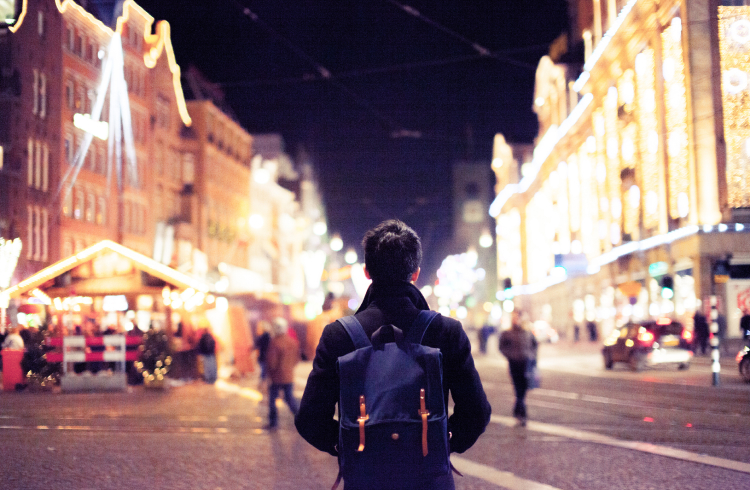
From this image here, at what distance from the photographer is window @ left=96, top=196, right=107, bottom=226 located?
37.7m

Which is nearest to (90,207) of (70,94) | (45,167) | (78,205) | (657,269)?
(78,205)

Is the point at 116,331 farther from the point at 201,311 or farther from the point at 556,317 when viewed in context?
the point at 556,317

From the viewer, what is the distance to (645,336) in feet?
91.4

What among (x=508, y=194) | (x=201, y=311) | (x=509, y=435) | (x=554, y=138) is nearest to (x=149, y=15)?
(x=509, y=435)

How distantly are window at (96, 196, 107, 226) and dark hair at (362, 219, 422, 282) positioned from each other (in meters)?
35.5

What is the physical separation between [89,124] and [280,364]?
49.7 feet

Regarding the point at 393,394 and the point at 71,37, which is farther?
the point at 71,37

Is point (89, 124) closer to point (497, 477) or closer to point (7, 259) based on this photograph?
point (7, 259)

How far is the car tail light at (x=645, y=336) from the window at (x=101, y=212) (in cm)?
2174

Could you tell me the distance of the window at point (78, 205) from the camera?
34.0 m

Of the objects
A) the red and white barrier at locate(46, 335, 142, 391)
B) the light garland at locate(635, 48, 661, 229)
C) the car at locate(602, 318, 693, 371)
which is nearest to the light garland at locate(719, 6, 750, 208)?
the light garland at locate(635, 48, 661, 229)

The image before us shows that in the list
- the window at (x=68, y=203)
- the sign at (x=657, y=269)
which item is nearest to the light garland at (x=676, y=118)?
the sign at (x=657, y=269)

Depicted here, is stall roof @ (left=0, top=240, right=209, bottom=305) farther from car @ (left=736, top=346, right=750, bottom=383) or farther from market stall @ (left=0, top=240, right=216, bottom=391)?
car @ (left=736, top=346, right=750, bottom=383)

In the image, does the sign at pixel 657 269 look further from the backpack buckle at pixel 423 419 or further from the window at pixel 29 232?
the backpack buckle at pixel 423 419
